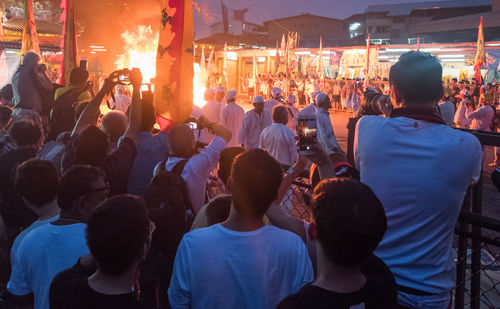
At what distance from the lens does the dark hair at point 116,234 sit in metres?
1.65

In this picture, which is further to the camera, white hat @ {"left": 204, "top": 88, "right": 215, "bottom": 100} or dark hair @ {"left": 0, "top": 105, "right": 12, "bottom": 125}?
white hat @ {"left": 204, "top": 88, "right": 215, "bottom": 100}

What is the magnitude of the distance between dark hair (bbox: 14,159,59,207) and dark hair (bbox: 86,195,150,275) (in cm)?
114

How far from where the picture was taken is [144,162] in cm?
381

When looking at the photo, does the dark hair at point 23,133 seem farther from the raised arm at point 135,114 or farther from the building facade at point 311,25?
the building facade at point 311,25

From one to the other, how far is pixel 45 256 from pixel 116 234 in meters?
0.84

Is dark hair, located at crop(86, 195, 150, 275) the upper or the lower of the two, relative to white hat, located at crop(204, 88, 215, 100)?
lower

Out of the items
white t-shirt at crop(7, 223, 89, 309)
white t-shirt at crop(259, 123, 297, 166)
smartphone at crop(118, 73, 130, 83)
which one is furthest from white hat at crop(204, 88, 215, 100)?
white t-shirt at crop(7, 223, 89, 309)

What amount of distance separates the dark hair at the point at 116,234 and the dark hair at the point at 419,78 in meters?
1.50

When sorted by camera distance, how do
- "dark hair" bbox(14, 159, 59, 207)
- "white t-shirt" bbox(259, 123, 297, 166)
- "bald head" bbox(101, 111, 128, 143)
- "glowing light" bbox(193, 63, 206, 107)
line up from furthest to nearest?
"glowing light" bbox(193, 63, 206, 107) < "white t-shirt" bbox(259, 123, 297, 166) < "bald head" bbox(101, 111, 128, 143) < "dark hair" bbox(14, 159, 59, 207)

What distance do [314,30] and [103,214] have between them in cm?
6143

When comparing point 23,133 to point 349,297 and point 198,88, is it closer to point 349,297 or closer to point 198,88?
point 349,297

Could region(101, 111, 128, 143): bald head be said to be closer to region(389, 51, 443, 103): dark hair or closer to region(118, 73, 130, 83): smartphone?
region(118, 73, 130, 83): smartphone

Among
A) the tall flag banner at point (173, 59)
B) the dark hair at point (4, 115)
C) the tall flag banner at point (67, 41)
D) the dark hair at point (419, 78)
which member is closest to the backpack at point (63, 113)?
the dark hair at point (4, 115)

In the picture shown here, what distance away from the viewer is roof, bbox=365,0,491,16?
43094 mm
